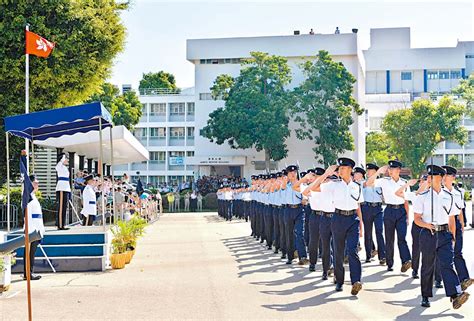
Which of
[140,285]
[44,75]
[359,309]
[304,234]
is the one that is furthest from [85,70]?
[359,309]

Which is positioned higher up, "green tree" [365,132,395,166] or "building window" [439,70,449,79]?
"building window" [439,70,449,79]

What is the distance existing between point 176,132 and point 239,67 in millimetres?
14922

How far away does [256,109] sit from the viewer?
56969mm

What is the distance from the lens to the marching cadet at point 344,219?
36.9 ft

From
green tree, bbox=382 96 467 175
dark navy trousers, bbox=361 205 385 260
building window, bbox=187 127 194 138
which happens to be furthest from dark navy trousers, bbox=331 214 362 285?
building window, bbox=187 127 194 138

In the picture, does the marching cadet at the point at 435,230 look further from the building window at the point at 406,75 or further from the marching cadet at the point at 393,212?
the building window at the point at 406,75

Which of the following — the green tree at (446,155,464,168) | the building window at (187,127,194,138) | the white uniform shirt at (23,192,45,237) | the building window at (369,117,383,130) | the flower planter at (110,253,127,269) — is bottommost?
the flower planter at (110,253,127,269)

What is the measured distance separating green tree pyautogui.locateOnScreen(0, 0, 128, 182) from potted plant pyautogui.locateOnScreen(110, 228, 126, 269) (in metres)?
10.9

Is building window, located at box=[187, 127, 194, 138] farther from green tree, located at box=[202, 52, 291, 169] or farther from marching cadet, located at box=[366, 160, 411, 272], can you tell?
A: marching cadet, located at box=[366, 160, 411, 272]

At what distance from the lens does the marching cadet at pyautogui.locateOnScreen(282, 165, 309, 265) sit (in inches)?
599

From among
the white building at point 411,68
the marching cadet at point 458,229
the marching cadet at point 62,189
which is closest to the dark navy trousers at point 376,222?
the marching cadet at point 458,229

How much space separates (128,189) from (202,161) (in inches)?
Result: 1271

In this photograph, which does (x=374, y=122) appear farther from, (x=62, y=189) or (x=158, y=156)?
(x=62, y=189)

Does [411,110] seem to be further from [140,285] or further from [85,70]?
[140,285]
